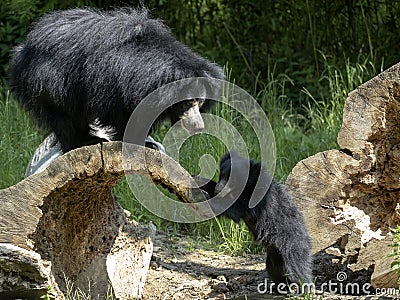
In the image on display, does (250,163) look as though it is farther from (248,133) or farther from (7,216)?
(248,133)

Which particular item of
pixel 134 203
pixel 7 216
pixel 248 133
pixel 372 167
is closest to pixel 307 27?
pixel 248 133

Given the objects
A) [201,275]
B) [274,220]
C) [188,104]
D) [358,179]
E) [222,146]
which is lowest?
[201,275]

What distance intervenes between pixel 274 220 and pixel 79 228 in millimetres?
1099

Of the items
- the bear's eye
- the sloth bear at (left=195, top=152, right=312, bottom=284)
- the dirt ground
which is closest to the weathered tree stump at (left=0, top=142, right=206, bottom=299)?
the dirt ground

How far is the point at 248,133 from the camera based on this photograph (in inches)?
Result: 266

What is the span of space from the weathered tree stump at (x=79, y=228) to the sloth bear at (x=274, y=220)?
402mm

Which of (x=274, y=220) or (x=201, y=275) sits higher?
(x=274, y=220)

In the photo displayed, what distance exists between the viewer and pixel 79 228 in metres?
4.22

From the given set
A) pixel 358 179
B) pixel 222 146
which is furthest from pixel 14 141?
pixel 358 179

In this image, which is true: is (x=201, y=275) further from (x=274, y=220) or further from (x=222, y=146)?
(x=222, y=146)

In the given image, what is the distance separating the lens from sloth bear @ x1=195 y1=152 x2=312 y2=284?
413cm

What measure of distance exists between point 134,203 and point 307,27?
404cm

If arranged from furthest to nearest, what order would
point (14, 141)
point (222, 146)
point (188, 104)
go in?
point (14, 141) → point (222, 146) → point (188, 104)

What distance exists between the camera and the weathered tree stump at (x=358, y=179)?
4.42 meters
